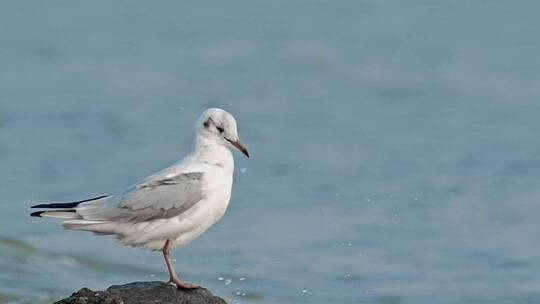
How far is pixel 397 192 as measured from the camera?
14.5 m

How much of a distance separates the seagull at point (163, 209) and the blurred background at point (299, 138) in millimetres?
3289

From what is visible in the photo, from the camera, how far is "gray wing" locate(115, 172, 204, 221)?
845 centimetres

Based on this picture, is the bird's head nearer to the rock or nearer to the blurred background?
the rock

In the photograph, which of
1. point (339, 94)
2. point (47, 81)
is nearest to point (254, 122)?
Answer: point (339, 94)

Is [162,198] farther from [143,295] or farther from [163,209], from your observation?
[143,295]

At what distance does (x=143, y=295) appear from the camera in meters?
8.09

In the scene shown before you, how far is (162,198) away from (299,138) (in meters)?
7.74

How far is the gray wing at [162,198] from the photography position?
845 centimetres

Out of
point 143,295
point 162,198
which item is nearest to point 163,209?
point 162,198

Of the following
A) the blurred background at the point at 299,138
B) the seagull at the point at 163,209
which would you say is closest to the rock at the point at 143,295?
the seagull at the point at 163,209

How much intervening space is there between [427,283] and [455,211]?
6.09 ft

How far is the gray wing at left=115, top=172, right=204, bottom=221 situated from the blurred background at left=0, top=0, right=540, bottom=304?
11.2ft

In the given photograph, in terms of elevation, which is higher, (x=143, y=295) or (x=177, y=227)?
(x=177, y=227)

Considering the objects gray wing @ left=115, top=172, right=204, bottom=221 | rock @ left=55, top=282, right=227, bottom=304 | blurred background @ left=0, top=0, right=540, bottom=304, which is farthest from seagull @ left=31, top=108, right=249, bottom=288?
blurred background @ left=0, top=0, right=540, bottom=304
